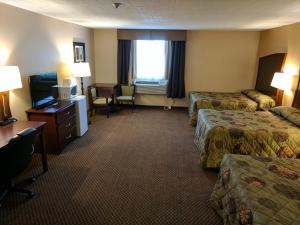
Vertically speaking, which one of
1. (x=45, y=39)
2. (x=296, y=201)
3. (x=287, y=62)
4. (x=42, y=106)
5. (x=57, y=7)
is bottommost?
(x=296, y=201)

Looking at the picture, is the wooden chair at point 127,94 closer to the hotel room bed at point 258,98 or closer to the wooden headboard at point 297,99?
the hotel room bed at point 258,98

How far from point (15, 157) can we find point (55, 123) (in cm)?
123

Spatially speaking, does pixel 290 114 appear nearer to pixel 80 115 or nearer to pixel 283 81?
pixel 283 81

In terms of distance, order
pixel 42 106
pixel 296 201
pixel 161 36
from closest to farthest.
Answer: pixel 296 201, pixel 42 106, pixel 161 36

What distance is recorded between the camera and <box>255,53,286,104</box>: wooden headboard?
14.1ft

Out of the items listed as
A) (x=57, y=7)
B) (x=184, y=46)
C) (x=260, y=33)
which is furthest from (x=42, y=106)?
(x=260, y=33)

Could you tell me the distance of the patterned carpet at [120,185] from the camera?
216 centimetres

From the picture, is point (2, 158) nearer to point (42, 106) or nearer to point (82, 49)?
point (42, 106)

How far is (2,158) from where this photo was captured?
6.62 ft

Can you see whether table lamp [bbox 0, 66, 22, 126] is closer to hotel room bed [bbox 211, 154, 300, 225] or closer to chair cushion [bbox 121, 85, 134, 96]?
hotel room bed [bbox 211, 154, 300, 225]

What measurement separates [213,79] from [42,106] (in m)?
4.41

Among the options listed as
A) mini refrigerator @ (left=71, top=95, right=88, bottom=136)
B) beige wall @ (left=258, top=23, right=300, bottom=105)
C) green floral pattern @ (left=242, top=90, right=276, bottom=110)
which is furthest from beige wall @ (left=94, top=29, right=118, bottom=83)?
beige wall @ (left=258, top=23, right=300, bottom=105)

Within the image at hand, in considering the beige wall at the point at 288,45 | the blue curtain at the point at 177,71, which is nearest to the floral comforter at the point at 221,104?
the beige wall at the point at 288,45

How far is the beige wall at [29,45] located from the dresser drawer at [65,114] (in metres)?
0.50
